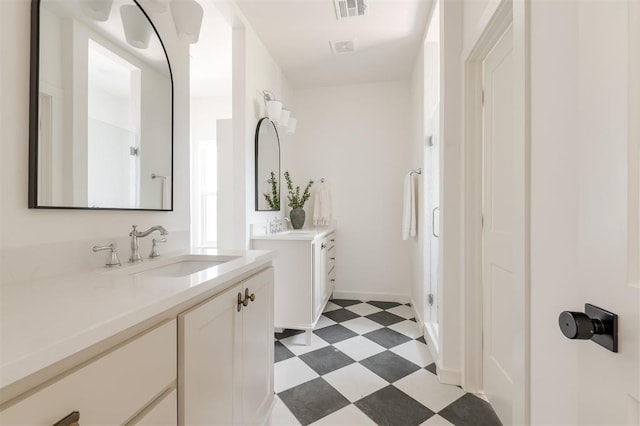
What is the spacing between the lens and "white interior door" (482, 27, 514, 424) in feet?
4.21

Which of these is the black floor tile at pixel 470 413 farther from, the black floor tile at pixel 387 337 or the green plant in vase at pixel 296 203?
the green plant in vase at pixel 296 203

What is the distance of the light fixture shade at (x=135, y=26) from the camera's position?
1216 mm

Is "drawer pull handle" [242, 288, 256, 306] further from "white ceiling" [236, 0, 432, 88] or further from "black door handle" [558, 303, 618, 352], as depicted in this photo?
"white ceiling" [236, 0, 432, 88]

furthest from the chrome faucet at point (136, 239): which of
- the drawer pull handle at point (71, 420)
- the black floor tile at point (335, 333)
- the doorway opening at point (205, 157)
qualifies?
the doorway opening at point (205, 157)

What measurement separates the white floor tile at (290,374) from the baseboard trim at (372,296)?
1497mm

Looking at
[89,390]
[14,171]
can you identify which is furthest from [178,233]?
[89,390]

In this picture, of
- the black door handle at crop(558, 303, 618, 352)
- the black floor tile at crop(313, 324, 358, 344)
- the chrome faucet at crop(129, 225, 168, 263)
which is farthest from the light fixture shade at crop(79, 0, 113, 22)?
the black floor tile at crop(313, 324, 358, 344)

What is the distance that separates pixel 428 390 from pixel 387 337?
0.71 m

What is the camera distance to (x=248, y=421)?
1.10m

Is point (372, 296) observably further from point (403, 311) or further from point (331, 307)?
point (331, 307)

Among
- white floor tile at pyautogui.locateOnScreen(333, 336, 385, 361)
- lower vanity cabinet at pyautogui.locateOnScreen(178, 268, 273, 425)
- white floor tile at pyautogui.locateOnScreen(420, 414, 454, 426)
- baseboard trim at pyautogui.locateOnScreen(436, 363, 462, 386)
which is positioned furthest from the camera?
white floor tile at pyautogui.locateOnScreen(333, 336, 385, 361)

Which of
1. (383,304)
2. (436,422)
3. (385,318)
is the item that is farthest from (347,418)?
(383,304)

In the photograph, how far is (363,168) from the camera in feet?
11.2

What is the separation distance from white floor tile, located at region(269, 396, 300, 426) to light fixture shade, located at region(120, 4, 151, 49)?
1.86m
